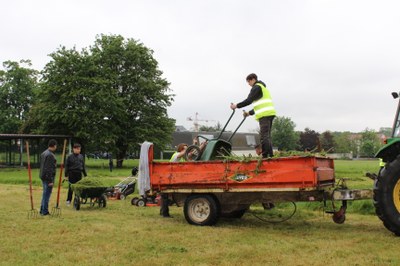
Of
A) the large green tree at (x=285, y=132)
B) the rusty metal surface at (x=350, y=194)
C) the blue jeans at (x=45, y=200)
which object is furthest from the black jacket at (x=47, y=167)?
the large green tree at (x=285, y=132)

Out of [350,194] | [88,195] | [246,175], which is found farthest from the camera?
[88,195]

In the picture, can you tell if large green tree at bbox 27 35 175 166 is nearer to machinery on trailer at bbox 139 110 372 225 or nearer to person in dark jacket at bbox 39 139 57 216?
person in dark jacket at bbox 39 139 57 216

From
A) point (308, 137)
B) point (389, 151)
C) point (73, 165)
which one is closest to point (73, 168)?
point (73, 165)

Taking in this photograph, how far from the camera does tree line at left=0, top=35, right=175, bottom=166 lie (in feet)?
123

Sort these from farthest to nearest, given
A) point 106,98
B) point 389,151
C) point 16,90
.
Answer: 1. point 16,90
2. point 106,98
3. point 389,151

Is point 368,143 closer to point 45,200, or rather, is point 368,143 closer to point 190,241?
point 45,200

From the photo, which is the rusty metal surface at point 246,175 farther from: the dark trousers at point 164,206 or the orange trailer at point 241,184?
the dark trousers at point 164,206

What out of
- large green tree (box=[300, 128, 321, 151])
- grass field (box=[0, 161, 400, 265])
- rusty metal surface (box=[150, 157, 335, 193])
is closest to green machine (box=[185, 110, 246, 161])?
rusty metal surface (box=[150, 157, 335, 193])

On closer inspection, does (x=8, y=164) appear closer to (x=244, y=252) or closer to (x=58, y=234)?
(x=58, y=234)

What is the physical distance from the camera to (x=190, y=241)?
7.90m

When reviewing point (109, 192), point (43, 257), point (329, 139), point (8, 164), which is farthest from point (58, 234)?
point (329, 139)

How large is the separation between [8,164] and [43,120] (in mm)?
4460

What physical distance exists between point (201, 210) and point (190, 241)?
190cm

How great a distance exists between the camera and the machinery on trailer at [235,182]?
8.38 m
